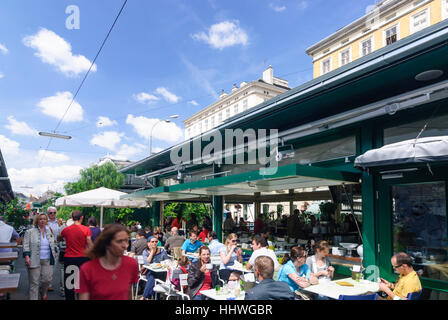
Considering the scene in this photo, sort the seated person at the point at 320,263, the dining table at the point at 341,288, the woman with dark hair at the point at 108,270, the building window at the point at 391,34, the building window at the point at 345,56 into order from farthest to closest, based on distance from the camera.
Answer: the building window at the point at 345,56
the building window at the point at 391,34
the seated person at the point at 320,263
the dining table at the point at 341,288
the woman with dark hair at the point at 108,270

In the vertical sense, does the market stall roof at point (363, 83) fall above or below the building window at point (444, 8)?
below

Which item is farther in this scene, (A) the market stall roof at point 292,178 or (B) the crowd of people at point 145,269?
(A) the market stall roof at point 292,178

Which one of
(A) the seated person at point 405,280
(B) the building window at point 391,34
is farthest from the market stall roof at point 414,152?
(B) the building window at point 391,34

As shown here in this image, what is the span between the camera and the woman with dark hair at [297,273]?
4828 mm

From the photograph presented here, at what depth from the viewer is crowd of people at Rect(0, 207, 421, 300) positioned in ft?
8.20

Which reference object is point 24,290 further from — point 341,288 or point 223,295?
point 341,288

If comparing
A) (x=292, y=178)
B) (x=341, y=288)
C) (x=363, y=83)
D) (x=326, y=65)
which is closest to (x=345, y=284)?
(x=341, y=288)

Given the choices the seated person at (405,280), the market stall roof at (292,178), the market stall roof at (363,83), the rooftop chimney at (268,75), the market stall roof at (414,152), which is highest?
the rooftop chimney at (268,75)

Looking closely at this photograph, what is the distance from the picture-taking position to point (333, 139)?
22.6 feet

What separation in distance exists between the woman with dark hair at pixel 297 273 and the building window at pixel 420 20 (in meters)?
31.5

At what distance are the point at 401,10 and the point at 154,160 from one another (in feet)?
98.2

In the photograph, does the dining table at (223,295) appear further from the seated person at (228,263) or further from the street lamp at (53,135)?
the street lamp at (53,135)

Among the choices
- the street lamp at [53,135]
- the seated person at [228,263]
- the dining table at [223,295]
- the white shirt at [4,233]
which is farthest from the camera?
the street lamp at [53,135]

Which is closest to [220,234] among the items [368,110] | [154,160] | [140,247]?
[140,247]
